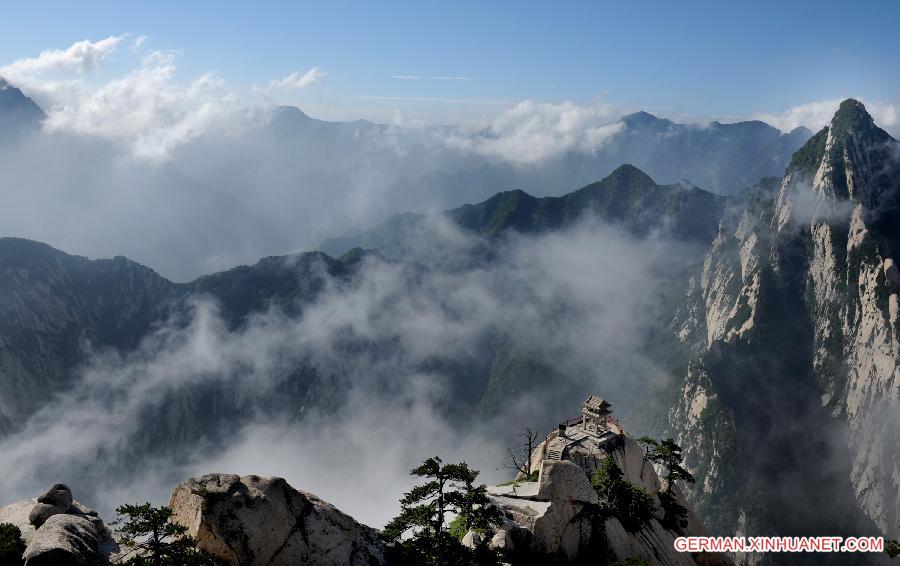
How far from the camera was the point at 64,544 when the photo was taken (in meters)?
40.3

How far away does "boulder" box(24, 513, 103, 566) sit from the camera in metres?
38.4

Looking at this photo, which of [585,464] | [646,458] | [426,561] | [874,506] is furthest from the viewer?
[874,506]

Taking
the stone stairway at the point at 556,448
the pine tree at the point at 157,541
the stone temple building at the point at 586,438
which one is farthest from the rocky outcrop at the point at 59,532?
the stone stairway at the point at 556,448

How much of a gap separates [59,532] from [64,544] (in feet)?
7.71

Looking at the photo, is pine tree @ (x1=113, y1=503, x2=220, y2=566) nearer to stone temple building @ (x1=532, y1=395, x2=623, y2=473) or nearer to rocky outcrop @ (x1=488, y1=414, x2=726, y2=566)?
rocky outcrop @ (x1=488, y1=414, x2=726, y2=566)

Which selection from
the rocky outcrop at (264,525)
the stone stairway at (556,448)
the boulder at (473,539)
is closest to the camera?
the rocky outcrop at (264,525)

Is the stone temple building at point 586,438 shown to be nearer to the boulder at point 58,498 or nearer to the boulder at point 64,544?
the boulder at point 64,544

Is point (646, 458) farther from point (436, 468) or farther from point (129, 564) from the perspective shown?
point (129, 564)

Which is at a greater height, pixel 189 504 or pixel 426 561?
pixel 189 504

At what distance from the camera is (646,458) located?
3393 inches

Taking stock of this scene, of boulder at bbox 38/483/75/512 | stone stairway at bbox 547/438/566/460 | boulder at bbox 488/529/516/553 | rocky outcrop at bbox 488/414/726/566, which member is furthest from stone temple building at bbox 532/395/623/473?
boulder at bbox 38/483/75/512

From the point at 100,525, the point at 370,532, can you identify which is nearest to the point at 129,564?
the point at 100,525

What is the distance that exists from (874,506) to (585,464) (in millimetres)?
183322

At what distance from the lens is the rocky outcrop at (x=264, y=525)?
44.1m
